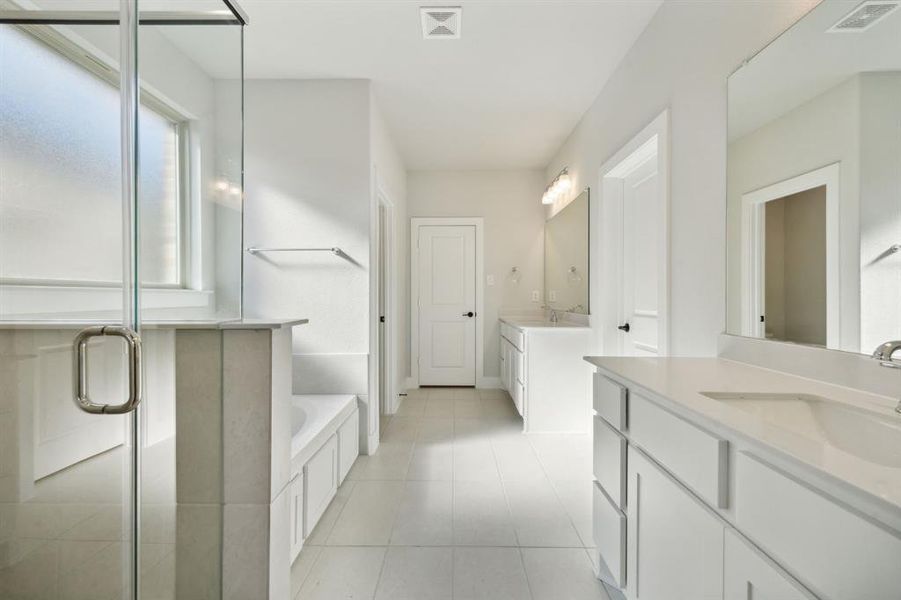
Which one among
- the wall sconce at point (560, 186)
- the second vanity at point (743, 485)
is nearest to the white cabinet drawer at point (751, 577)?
the second vanity at point (743, 485)

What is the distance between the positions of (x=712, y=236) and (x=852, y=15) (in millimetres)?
778

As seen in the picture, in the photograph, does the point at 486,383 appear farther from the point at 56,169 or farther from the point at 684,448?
the point at 56,169

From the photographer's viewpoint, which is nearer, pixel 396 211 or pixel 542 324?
pixel 542 324

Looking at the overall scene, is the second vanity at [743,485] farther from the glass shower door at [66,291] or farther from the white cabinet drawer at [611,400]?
the glass shower door at [66,291]

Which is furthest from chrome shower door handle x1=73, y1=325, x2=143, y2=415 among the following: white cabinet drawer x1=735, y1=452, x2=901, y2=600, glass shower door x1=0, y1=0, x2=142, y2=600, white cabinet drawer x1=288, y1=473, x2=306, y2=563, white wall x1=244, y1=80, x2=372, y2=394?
white wall x1=244, y1=80, x2=372, y2=394

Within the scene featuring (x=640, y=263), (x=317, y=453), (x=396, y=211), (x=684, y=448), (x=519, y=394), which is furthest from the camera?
(x=396, y=211)

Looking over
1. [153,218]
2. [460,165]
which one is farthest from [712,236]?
[460,165]

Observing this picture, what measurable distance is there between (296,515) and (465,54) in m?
2.62

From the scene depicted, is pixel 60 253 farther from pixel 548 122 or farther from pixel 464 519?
pixel 548 122

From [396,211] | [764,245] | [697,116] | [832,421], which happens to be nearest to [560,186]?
[396,211]

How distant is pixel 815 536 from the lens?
0.61 m

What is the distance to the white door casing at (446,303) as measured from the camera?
16.1ft

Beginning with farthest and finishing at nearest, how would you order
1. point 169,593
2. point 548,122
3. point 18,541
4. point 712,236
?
point 548,122 → point 712,236 → point 169,593 → point 18,541

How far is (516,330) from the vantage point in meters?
3.74
